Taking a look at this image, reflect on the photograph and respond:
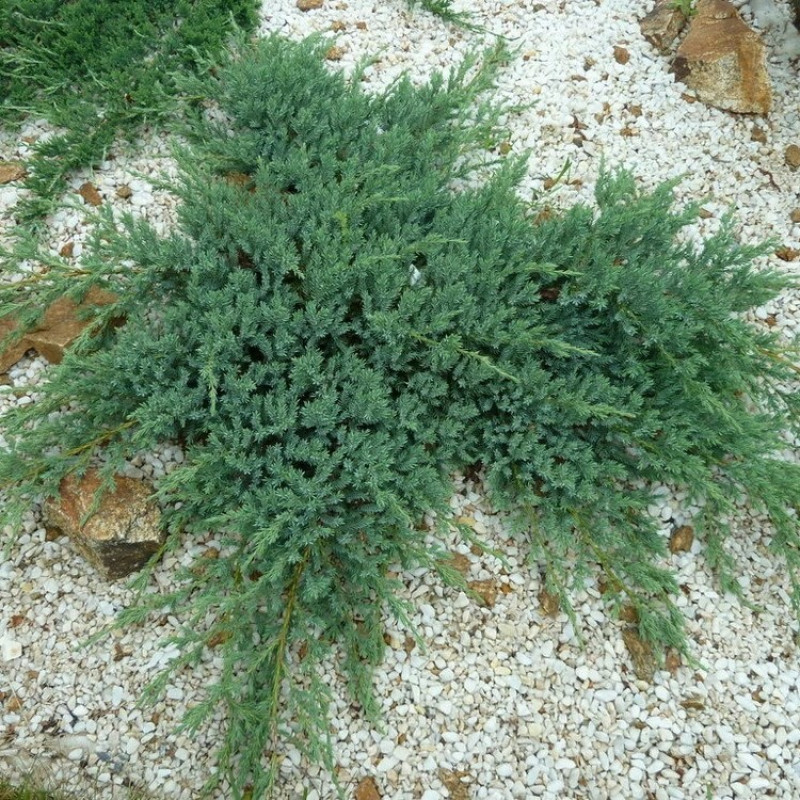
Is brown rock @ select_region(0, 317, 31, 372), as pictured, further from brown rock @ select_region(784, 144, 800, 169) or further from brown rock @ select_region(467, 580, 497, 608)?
brown rock @ select_region(784, 144, 800, 169)

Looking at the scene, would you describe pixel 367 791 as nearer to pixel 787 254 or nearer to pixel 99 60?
pixel 787 254

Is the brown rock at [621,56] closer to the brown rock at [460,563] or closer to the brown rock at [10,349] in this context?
the brown rock at [460,563]

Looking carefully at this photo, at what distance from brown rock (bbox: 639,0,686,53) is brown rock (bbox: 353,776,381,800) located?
4137mm

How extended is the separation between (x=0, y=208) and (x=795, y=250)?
13.4 feet

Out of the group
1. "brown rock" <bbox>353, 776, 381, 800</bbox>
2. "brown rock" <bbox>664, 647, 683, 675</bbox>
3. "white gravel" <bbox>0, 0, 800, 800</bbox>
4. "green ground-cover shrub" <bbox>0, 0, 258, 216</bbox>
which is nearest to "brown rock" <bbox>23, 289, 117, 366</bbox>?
"white gravel" <bbox>0, 0, 800, 800</bbox>

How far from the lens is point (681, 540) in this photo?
305 centimetres

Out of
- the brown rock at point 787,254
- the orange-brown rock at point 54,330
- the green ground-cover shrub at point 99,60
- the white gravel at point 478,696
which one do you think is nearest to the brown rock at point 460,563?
the white gravel at point 478,696

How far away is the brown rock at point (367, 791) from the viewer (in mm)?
2537

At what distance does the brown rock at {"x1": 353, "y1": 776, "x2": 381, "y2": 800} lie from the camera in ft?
8.32

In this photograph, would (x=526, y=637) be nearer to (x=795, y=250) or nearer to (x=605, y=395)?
(x=605, y=395)

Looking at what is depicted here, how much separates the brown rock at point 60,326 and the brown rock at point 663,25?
3402mm

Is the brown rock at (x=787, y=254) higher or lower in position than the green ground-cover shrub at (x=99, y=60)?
higher

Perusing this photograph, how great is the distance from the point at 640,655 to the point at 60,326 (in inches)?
113

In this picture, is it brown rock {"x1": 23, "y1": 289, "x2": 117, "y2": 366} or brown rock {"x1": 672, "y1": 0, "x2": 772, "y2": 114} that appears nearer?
brown rock {"x1": 23, "y1": 289, "x2": 117, "y2": 366}
